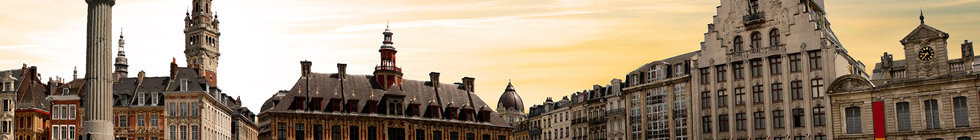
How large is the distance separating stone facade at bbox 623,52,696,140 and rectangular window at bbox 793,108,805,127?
1025 cm

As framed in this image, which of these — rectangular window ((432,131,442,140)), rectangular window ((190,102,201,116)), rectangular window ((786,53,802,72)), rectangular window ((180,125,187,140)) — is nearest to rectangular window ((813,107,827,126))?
rectangular window ((786,53,802,72))

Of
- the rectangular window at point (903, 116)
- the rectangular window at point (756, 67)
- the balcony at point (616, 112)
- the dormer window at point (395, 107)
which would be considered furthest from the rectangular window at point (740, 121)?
the dormer window at point (395, 107)

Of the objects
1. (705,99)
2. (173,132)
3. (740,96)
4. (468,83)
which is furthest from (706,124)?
(173,132)

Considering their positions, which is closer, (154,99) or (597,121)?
(154,99)

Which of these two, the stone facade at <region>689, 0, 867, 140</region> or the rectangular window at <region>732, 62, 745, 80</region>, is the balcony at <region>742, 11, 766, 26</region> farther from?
the rectangular window at <region>732, 62, 745, 80</region>

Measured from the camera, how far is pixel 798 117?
95.7 m

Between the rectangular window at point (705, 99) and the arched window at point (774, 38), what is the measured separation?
277 inches

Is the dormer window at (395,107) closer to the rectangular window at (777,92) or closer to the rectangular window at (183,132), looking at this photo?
the rectangular window at (183,132)

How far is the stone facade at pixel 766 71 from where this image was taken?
9450 cm

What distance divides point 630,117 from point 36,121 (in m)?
54.0

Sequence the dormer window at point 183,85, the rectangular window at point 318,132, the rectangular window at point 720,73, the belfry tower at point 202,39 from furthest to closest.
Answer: the belfry tower at point 202,39 → the dormer window at point 183,85 → the rectangular window at point 318,132 → the rectangular window at point 720,73

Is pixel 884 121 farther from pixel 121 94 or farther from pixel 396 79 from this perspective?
pixel 121 94

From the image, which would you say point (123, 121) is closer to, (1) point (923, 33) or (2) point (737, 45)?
(2) point (737, 45)

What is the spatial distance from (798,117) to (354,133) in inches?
1554
